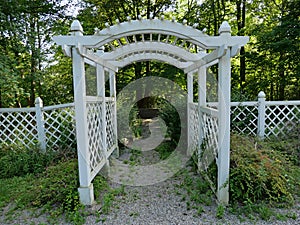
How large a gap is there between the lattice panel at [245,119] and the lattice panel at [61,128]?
10.4ft

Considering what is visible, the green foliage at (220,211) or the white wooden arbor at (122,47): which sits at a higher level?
the white wooden arbor at (122,47)

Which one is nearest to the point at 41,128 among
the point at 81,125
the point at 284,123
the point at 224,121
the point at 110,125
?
the point at 110,125

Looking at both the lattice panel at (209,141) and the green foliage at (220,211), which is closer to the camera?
Result: the green foliage at (220,211)

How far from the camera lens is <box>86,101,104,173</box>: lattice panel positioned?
2668 mm

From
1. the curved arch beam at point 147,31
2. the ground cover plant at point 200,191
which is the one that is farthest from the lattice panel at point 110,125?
the curved arch beam at point 147,31

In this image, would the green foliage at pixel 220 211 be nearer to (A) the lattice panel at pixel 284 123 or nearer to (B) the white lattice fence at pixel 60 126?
(A) the lattice panel at pixel 284 123

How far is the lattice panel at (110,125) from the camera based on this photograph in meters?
3.88

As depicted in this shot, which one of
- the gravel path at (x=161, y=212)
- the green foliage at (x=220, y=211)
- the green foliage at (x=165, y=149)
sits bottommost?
the gravel path at (x=161, y=212)

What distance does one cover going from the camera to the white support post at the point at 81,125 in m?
2.28

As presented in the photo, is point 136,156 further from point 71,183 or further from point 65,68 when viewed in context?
point 65,68

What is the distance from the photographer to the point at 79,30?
223 cm

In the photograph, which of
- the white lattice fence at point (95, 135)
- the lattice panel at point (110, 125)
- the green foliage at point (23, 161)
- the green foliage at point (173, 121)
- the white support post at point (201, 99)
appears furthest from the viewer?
the green foliage at point (173, 121)

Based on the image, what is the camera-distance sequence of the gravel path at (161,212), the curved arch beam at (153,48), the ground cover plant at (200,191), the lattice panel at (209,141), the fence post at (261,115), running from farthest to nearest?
1. the fence post at (261,115)
2. the curved arch beam at (153,48)
3. the lattice panel at (209,141)
4. the ground cover plant at (200,191)
5. the gravel path at (161,212)

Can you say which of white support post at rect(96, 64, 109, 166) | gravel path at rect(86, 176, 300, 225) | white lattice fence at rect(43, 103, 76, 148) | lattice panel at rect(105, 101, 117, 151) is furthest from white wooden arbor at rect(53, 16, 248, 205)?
white lattice fence at rect(43, 103, 76, 148)
